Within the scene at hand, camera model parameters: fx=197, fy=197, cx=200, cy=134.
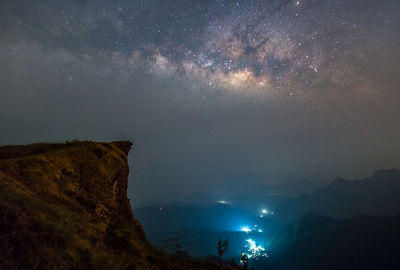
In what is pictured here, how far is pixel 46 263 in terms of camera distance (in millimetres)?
4434

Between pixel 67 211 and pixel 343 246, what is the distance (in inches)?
5413

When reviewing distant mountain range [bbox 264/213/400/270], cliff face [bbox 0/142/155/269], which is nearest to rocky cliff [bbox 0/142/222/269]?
cliff face [bbox 0/142/155/269]

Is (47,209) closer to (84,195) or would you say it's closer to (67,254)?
(67,254)

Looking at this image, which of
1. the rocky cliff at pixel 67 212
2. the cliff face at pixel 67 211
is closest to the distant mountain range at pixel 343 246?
the rocky cliff at pixel 67 212

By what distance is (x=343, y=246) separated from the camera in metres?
104

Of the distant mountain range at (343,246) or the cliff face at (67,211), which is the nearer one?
the cliff face at (67,211)

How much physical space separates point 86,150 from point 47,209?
28.8 ft

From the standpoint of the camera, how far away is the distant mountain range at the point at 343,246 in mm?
85938

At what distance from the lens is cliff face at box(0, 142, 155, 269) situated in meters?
4.64

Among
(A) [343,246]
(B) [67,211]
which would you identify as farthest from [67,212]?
(A) [343,246]

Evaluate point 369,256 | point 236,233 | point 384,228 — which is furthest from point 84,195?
point 236,233

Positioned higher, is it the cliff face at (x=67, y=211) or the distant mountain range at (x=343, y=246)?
the cliff face at (x=67, y=211)

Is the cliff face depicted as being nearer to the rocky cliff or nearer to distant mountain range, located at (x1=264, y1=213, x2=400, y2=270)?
the rocky cliff

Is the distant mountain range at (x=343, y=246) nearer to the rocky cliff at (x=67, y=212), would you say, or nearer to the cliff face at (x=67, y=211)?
the rocky cliff at (x=67, y=212)
